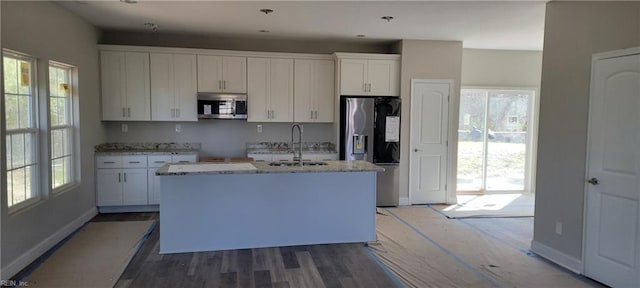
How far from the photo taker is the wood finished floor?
3320 mm

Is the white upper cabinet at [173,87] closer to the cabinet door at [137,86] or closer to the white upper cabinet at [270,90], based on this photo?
the cabinet door at [137,86]

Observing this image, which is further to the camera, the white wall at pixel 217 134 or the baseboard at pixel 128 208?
the white wall at pixel 217 134

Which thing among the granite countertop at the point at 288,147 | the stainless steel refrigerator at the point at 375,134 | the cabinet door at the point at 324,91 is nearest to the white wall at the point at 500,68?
the stainless steel refrigerator at the point at 375,134

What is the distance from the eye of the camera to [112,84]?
222 inches

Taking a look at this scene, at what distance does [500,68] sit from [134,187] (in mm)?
6224

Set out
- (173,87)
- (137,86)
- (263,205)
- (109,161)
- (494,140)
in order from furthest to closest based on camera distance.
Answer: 1. (494,140)
2. (173,87)
3. (137,86)
4. (109,161)
5. (263,205)

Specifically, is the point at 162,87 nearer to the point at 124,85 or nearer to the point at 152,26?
the point at 124,85

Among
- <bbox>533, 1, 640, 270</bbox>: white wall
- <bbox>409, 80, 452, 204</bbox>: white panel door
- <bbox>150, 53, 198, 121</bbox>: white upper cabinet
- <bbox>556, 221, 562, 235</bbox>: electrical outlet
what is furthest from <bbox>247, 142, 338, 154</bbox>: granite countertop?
<bbox>556, 221, 562, 235</bbox>: electrical outlet

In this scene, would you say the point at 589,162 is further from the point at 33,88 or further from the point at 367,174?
the point at 33,88

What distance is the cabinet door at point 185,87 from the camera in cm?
582

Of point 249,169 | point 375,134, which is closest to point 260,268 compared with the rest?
point 249,169

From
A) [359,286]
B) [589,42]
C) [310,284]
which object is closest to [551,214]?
[589,42]

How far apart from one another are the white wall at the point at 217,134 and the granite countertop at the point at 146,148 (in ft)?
0.23

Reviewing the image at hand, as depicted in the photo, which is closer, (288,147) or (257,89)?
(257,89)
